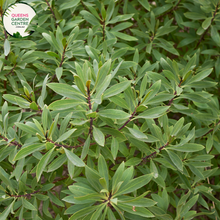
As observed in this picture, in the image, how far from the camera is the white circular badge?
966 millimetres

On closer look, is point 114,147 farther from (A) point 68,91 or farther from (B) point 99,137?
(A) point 68,91

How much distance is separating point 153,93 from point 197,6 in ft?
2.67

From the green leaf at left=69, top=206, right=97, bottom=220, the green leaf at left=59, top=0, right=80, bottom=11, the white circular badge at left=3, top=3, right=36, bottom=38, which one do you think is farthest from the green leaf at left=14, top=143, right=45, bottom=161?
the green leaf at left=59, top=0, right=80, bottom=11

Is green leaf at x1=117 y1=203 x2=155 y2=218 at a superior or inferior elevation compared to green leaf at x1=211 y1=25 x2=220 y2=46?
inferior

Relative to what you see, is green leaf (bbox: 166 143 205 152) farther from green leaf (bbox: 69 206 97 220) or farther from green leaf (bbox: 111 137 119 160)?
green leaf (bbox: 69 206 97 220)

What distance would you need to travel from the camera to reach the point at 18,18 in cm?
99

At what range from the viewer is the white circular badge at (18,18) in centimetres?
97

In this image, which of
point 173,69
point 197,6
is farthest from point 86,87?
point 197,6

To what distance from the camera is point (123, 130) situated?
779 millimetres

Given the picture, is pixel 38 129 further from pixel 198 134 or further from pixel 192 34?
pixel 192 34

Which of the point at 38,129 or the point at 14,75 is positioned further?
the point at 14,75

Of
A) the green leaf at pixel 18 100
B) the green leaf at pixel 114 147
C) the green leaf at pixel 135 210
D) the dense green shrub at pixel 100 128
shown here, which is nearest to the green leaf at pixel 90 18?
the dense green shrub at pixel 100 128

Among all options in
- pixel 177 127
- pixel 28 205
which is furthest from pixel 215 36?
pixel 28 205

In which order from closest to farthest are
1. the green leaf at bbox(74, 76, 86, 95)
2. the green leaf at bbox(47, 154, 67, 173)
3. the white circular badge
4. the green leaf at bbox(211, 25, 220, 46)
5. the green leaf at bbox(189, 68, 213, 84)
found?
the green leaf at bbox(74, 76, 86, 95) < the green leaf at bbox(47, 154, 67, 173) < the green leaf at bbox(189, 68, 213, 84) < the white circular badge < the green leaf at bbox(211, 25, 220, 46)
